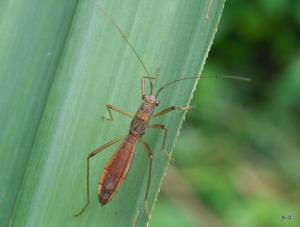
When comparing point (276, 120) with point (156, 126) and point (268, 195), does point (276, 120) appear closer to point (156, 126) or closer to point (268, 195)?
point (268, 195)

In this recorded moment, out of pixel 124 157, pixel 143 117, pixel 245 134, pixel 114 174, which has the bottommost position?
pixel 114 174

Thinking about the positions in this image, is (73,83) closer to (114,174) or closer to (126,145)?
(114,174)

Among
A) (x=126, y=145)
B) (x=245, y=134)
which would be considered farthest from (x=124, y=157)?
(x=245, y=134)

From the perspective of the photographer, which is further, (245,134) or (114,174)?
(245,134)

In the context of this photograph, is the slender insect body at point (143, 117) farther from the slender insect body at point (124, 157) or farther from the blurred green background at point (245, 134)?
the blurred green background at point (245, 134)

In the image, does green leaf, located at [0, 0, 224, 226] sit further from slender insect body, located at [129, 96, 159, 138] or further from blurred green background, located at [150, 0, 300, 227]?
blurred green background, located at [150, 0, 300, 227]

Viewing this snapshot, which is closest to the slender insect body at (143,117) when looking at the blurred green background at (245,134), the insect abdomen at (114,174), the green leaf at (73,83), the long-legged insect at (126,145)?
the long-legged insect at (126,145)
